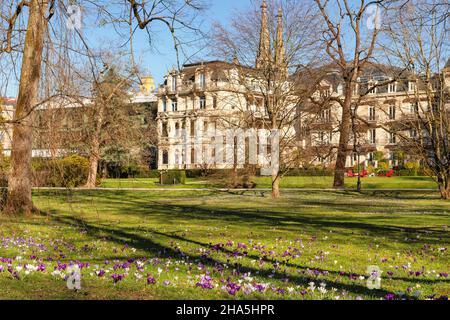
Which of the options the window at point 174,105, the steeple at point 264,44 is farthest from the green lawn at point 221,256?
the window at point 174,105

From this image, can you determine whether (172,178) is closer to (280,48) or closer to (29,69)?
(280,48)

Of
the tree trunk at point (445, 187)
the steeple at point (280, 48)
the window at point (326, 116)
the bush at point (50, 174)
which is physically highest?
the steeple at point (280, 48)

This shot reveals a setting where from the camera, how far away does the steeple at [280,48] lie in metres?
28.8

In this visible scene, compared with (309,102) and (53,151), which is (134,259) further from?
(309,102)

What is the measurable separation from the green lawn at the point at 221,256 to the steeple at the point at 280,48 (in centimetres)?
1375

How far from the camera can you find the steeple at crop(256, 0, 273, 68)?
29066mm

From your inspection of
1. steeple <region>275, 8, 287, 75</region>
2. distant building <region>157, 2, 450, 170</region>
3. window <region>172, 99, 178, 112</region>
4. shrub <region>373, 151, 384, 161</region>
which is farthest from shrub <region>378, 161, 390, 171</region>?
steeple <region>275, 8, 287, 75</region>

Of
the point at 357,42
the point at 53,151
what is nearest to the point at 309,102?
the point at 357,42

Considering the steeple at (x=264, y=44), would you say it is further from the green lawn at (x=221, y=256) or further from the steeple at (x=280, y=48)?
the green lawn at (x=221, y=256)

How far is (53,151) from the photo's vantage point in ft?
23.6

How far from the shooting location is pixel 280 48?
29109 mm

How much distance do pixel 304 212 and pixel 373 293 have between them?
42.0ft

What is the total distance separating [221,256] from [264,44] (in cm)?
2173

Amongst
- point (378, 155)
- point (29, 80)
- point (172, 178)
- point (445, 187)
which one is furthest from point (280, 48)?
point (378, 155)
